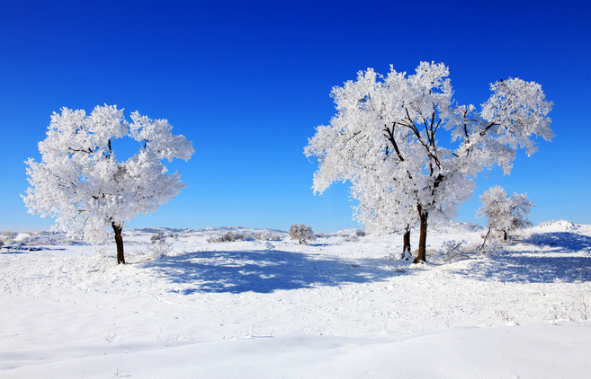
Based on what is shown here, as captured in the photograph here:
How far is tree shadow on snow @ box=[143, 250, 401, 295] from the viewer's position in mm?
12891

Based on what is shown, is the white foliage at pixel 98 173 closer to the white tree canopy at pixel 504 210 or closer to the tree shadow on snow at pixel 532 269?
the tree shadow on snow at pixel 532 269

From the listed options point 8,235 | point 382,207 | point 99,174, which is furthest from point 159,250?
point 8,235

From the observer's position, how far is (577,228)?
2647 centimetres

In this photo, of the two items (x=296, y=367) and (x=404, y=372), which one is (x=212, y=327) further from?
(x=404, y=372)

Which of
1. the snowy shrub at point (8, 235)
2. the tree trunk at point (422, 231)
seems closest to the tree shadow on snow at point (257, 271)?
the tree trunk at point (422, 231)

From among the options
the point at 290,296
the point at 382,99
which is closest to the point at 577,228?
the point at 382,99

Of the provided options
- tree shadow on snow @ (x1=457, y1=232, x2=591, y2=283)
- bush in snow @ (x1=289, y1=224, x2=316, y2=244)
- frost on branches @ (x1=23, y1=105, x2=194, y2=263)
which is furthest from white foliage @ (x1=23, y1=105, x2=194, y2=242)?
bush in snow @ (x1=289, y1=224, x2=316, y2=244)

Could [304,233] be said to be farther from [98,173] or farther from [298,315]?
[298,315]

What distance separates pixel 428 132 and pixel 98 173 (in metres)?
15.9

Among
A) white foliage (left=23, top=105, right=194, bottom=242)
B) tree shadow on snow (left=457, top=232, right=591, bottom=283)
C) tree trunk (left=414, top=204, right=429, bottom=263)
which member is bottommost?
tree shadow on snow (left=457, top=232, right=591, bottom=283)

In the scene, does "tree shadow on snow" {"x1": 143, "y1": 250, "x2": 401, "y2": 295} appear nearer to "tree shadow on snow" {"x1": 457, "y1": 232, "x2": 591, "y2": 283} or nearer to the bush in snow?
"tree shadow on snow" {"x1": 457, "y1": 232, "x2": 591, "y2": 283}

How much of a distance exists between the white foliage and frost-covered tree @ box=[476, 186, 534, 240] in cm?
1990

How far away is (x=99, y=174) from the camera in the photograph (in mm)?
14750

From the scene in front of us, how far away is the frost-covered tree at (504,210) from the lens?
21375 mm
